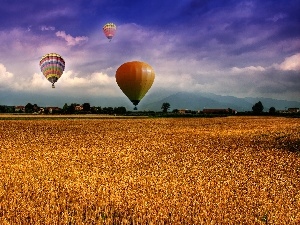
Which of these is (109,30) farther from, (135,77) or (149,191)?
(149,191)

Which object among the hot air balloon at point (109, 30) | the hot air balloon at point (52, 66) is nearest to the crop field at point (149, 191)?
the hot air balloon at point (52, 66)

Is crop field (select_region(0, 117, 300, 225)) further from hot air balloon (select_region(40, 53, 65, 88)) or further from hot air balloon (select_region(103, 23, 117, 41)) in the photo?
hot air balloon (select_region(103, 23, 117, 41))

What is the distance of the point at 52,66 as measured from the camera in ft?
188

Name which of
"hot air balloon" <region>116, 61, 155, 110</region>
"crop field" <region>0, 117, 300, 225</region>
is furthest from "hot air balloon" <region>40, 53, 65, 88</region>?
"crop field" <region>0, 117, 300, 225</region>

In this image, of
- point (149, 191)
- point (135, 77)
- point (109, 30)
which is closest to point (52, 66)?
point (109, 30)

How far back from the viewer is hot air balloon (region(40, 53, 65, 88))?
5694 cm

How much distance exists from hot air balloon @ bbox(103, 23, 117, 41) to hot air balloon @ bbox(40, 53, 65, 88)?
12.0m

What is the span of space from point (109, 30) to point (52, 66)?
49.9ft

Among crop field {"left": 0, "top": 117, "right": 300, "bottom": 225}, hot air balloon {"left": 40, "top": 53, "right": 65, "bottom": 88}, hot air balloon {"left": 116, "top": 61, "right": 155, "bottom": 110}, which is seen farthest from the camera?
hot air balloon {"left": 40, "top": 53, "right": 65, "bottom": 88}

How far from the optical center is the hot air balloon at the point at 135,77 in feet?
157

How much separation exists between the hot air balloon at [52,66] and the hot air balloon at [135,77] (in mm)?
13400

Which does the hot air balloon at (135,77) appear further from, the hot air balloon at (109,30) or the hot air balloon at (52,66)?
the hot air balloon at (109,30)

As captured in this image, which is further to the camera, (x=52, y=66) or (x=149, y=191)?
(x=52, y=66)

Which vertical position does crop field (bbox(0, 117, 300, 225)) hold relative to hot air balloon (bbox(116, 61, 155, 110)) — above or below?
below
